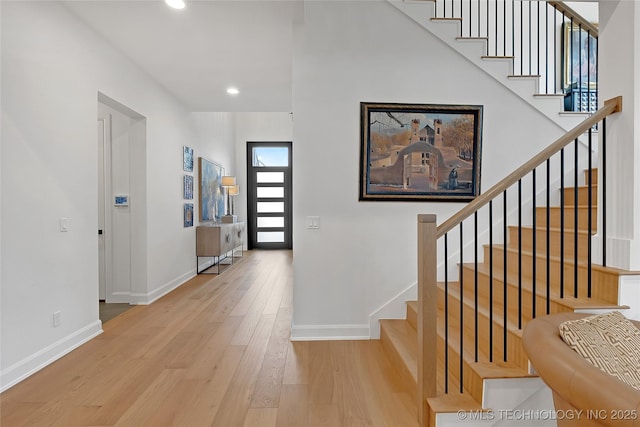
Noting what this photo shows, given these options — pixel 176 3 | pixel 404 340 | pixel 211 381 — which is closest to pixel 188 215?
pixel 176 3

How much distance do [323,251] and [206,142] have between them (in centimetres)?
464

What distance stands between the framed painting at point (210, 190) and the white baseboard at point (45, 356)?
3.39m

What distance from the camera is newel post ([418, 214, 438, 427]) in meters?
1.89

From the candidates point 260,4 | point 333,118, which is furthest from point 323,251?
point 260,4

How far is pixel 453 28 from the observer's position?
3.16 meters

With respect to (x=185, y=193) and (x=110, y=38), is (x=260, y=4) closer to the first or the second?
(x=110, y=38)

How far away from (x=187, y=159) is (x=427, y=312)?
493 centimetres

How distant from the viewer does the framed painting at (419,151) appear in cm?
316

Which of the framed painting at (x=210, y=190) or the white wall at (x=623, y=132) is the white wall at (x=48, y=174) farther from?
the white wall at (x=623, y=132)

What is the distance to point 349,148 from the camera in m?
3.16

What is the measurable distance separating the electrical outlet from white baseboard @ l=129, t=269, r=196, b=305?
1.51m

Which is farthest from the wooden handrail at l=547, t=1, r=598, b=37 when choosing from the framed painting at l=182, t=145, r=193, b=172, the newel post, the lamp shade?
the lamp shade

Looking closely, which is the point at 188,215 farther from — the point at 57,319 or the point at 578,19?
the point at 578,19

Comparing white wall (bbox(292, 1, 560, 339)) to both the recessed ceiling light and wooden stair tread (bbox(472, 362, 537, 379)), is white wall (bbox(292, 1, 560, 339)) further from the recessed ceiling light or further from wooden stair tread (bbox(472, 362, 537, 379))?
wooden stair tread (bbox(472, 362, 537, 379))
